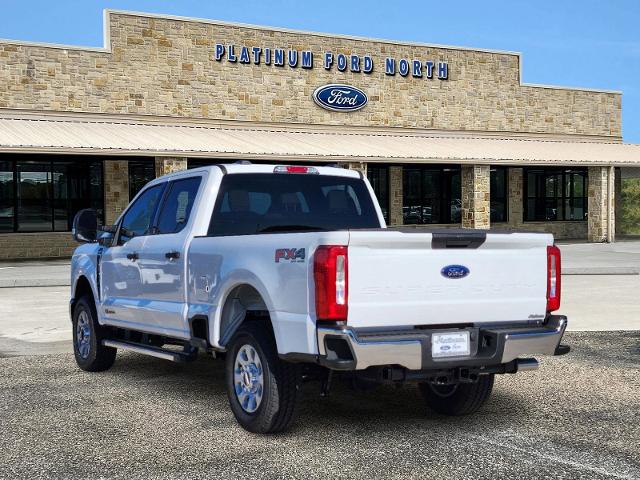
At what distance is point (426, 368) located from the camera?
234 inches

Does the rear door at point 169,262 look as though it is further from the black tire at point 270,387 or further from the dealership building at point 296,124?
the dealership building at point 296,124

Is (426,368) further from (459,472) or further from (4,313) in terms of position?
(4,313)

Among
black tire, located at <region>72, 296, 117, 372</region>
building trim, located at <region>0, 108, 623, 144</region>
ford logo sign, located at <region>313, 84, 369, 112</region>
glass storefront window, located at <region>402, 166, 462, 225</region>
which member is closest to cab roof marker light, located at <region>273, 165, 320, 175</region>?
black tire, located at <region>72, 296, 117, 372</region>

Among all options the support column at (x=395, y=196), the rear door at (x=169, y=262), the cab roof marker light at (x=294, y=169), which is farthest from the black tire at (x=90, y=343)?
the support column at (x=395, y=196)

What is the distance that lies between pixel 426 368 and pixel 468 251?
34.7 inches

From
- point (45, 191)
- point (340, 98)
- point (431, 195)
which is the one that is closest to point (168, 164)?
point (45, 191)

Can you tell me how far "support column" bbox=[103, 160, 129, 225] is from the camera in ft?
98.2

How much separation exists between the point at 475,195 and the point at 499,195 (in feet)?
21.3

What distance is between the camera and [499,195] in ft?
125

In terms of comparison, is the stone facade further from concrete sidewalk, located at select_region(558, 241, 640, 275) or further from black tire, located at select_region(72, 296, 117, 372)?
black tire, located at select_region(72, 296, 117, 372)

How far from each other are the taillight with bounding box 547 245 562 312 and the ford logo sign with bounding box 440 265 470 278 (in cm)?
77

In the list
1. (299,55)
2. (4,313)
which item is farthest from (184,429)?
(299,55)

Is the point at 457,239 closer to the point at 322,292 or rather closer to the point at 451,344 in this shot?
the point at 451,344

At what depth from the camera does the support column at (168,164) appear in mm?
26547
